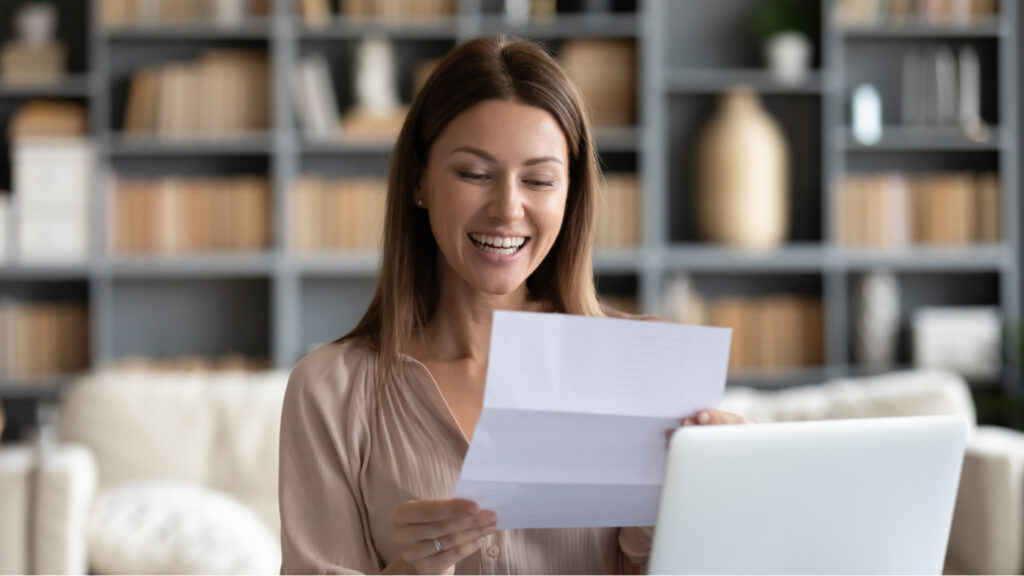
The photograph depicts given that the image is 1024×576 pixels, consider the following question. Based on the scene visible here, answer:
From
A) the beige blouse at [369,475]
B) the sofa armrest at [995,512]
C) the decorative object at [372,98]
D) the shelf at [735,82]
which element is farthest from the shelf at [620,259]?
the beige blouse at [369,475]

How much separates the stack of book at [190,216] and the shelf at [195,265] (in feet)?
0.15

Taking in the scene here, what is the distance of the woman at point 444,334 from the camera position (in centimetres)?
120

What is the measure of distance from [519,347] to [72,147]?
3.70m

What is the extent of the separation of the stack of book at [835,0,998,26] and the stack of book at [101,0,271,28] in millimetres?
2310

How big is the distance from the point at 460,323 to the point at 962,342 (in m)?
3.45

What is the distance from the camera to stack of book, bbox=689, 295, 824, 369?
4.33 meters

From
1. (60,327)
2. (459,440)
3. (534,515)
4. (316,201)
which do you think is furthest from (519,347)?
(60,327)

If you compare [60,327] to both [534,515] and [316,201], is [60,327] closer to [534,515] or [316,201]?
[316,201]

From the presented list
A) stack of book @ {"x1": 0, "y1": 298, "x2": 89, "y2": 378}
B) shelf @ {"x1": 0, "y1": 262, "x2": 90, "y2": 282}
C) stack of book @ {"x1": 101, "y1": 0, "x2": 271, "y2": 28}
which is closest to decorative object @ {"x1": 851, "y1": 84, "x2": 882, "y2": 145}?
stack of book @ {"x1": 101, "y1": 0, "x2": 271, "y2": 28}

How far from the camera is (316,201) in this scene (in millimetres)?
4230

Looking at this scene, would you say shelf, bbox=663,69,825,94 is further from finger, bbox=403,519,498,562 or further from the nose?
finger, bbox=403,519,498,562

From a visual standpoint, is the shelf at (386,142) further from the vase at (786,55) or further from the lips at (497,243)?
the lips at (497,243)

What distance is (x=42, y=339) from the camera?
13.9 ft

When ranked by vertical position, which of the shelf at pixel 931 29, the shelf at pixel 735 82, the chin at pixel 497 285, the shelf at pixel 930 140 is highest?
the shelf at pixel 931 29
